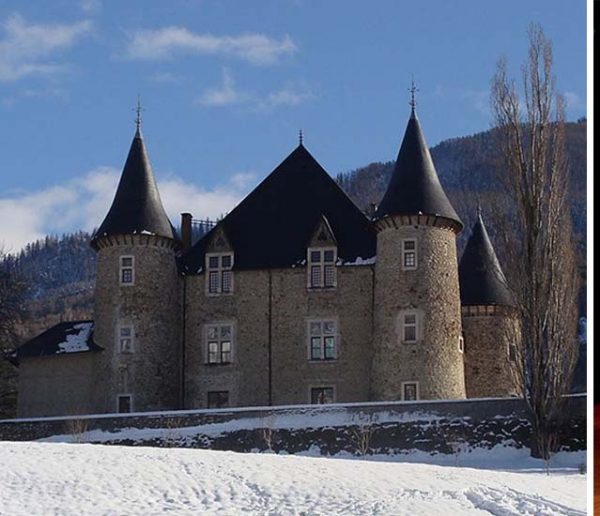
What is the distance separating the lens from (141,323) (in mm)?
23969

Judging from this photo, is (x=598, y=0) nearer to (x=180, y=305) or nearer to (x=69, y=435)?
(x=69, y=435)

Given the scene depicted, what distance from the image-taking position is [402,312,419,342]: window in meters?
22.8

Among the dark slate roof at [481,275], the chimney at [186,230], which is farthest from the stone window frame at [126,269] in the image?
the dark slate roof at [481,275]

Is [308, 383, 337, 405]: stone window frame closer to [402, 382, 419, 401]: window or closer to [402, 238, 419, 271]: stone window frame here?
[402, 382, 419, 401]: window

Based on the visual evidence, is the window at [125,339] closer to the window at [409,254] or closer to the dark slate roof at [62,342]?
the dark slate roof at [62,342]

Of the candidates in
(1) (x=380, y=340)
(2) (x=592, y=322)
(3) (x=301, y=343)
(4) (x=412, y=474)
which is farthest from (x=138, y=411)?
(2) (x=592, y=322)

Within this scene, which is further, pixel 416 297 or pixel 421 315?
pixel 416 297

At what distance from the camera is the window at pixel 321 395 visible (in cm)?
2352

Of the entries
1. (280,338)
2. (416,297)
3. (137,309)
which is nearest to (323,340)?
(280,338)

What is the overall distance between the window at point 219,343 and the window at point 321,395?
185 centimetres

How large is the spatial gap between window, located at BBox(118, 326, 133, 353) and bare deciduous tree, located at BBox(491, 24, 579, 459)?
8.04 meters

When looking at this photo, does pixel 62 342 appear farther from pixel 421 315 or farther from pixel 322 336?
pixel 421 315

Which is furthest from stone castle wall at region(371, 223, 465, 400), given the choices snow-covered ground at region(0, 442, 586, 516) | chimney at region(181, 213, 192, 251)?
snow-covered ground at region(0, 442, 586, 516)

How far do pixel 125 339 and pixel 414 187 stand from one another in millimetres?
6420
